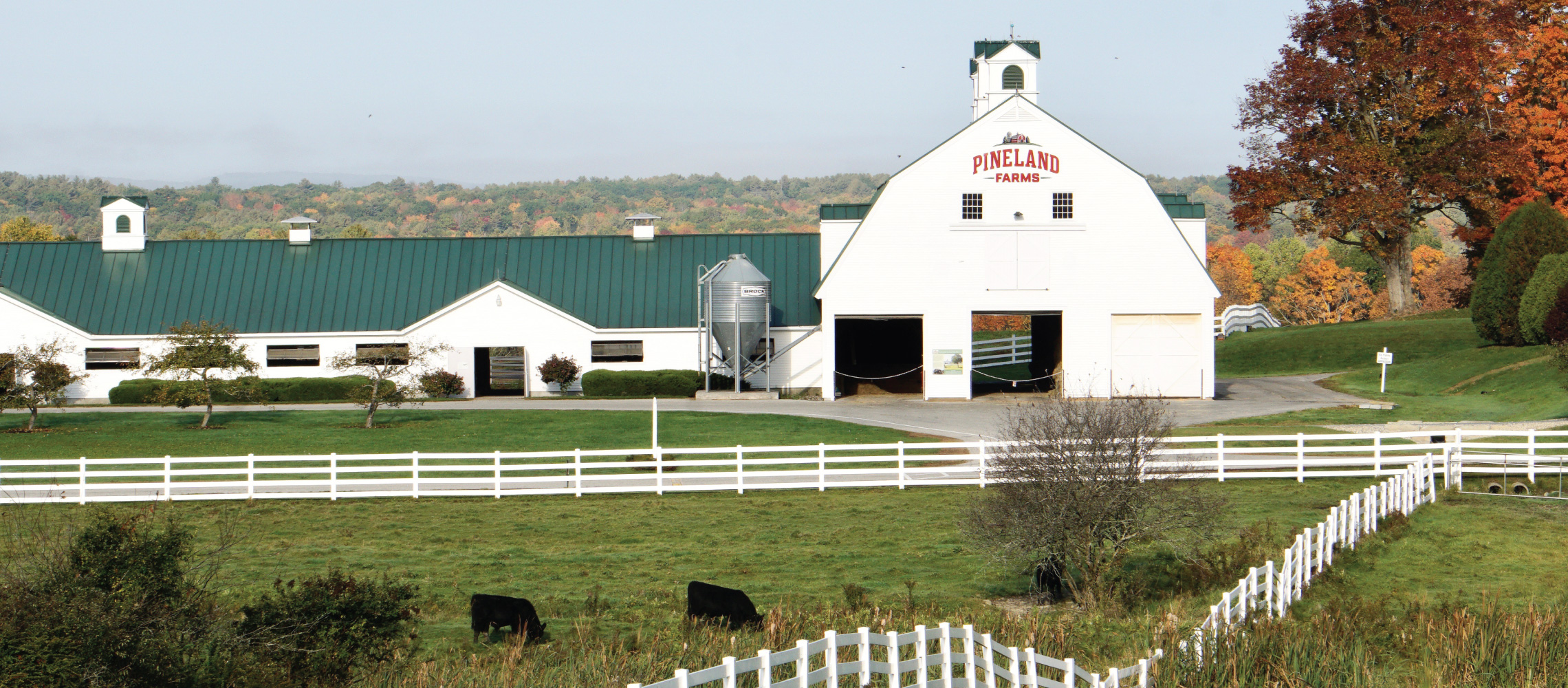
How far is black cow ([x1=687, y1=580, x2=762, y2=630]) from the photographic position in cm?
1341

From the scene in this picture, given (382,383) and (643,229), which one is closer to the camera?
(382,383)

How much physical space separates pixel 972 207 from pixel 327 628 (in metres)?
33.2

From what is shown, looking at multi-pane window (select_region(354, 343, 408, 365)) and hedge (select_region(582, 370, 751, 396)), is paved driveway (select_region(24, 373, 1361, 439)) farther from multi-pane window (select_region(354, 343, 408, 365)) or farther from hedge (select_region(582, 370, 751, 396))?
multi-pane window (select_region(354, 343, 408, 365))

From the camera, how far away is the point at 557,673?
10844mm

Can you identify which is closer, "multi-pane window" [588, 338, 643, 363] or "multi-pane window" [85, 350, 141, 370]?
"multi-pane window" [85, 350, 141, 370]

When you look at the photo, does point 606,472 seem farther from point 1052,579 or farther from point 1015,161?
point 1015,161

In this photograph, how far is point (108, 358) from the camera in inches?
1801

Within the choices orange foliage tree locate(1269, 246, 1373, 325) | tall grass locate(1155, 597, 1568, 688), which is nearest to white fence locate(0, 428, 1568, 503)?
tall grass locate(1155, 597, 1568, 688)

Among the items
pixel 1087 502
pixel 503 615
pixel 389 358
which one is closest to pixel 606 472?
pixel 389 358

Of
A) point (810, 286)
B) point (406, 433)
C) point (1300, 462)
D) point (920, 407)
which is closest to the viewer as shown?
point (1300, 462)

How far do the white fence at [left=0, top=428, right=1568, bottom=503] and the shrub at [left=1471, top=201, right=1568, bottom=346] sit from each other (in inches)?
729

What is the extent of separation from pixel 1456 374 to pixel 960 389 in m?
16.6

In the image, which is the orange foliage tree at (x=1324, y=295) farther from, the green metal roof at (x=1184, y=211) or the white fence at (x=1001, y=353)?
the green metal roof at (x=1184, y=211)

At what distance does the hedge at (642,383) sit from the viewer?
43969mm
